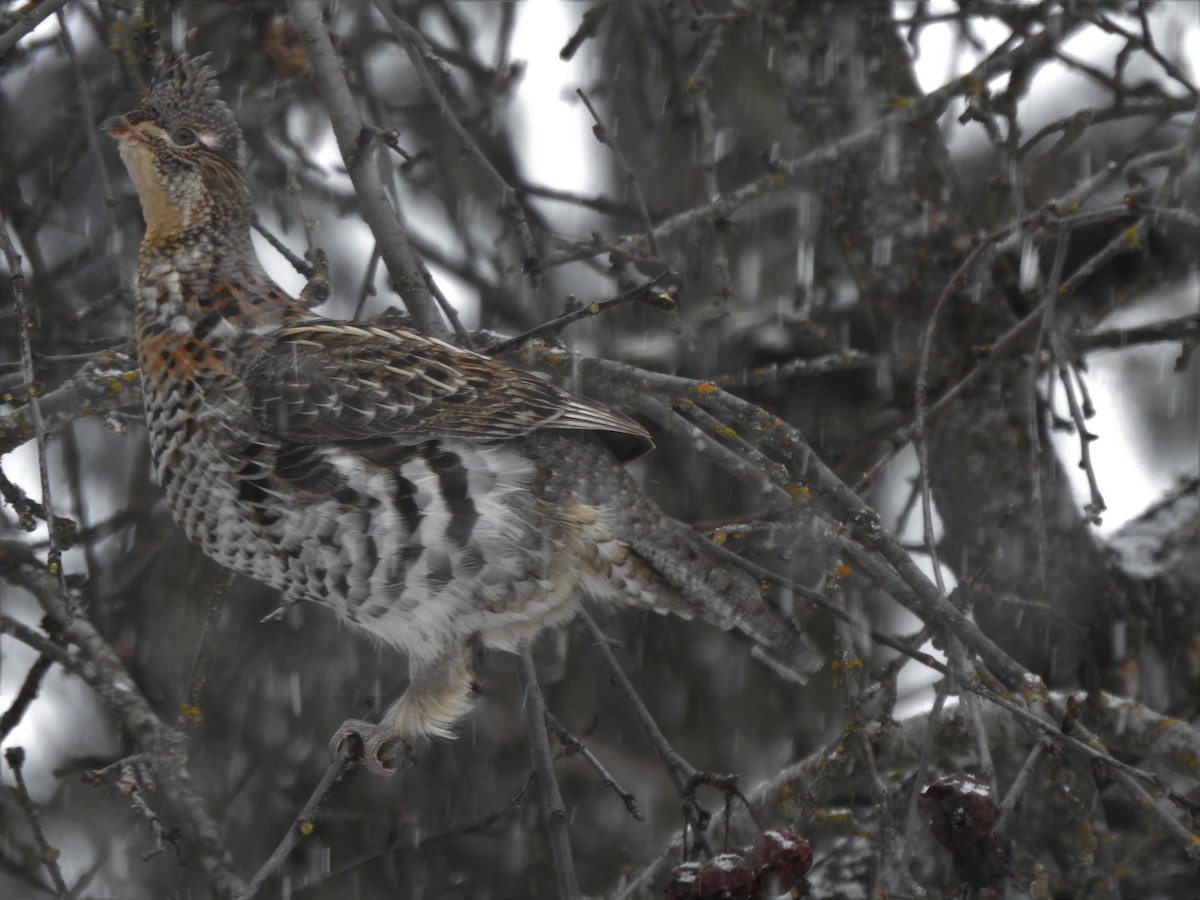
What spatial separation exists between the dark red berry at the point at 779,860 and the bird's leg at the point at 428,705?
1.34 m

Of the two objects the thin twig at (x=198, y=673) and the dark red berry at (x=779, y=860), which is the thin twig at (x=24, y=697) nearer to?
the thin twig at (x=198, y=673)

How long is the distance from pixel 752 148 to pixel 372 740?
3.19m

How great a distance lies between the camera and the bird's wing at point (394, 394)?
323cm

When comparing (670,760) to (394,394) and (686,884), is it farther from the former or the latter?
(394,394)

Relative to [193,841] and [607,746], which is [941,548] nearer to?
[607,746]

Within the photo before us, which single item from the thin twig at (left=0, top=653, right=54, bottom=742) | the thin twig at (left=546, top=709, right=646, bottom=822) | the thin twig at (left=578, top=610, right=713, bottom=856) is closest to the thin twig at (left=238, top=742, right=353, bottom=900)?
the thin twig at (left=546, top=709, right=646, bottom=822)

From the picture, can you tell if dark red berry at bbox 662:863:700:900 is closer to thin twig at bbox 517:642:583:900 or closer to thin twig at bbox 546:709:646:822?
thin twig at bbox 517:642:583:900

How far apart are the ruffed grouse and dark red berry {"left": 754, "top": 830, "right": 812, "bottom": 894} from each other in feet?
2.93

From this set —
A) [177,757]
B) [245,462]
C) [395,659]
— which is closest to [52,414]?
[245,462]

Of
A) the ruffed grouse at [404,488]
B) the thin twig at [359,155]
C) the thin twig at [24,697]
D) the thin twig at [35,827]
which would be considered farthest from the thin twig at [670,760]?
the thin twig at [24,697]

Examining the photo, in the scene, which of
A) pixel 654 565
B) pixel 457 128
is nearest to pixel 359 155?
pixel 457 128

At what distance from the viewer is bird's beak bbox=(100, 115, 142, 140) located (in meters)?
3.53

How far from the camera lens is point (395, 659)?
16.1 feet

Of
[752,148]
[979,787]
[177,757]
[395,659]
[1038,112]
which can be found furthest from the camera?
[1038,112]
